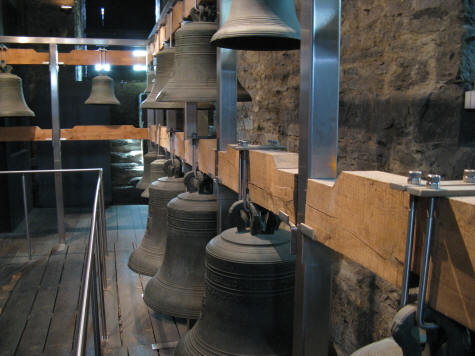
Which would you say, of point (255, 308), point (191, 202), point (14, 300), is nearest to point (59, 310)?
point (14, 300)

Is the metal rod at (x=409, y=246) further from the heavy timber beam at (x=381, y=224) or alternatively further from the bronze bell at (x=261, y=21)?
the bronze bell at (x=261, y=21)

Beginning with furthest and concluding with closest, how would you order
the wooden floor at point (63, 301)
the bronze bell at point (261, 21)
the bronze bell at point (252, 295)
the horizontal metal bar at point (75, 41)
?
the horizontal metal bar at point (75, 41) < the wooden floor at point (63, 301) < the bronze bell at point (252, 295) < the bronze bell at point (261, 21)

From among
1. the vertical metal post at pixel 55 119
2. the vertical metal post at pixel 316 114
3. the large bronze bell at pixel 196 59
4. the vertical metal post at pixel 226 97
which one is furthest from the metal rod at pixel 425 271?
the vertical metal post at pixel 55 119

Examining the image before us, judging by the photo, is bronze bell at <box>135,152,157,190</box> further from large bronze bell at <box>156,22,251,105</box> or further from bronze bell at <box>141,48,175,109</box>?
large bronze bell at <box>156,22,251,105</box>

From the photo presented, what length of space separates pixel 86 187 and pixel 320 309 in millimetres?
8845

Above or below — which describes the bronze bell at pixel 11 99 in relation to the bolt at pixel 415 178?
above

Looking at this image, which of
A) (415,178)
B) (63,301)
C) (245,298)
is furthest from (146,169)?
(415,178)

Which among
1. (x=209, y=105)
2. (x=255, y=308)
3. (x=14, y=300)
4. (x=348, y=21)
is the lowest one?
(x=14, y=300)

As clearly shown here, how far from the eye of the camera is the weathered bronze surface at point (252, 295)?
6.45 ft

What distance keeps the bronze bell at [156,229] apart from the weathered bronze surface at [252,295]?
2.01 meters

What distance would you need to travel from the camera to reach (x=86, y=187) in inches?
386

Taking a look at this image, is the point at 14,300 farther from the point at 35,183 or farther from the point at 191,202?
the point at 35,183

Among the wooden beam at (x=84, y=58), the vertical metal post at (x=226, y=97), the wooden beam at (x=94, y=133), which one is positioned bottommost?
the wooden beam at (x=94, y=133)

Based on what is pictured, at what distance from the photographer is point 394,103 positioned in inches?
93.8
